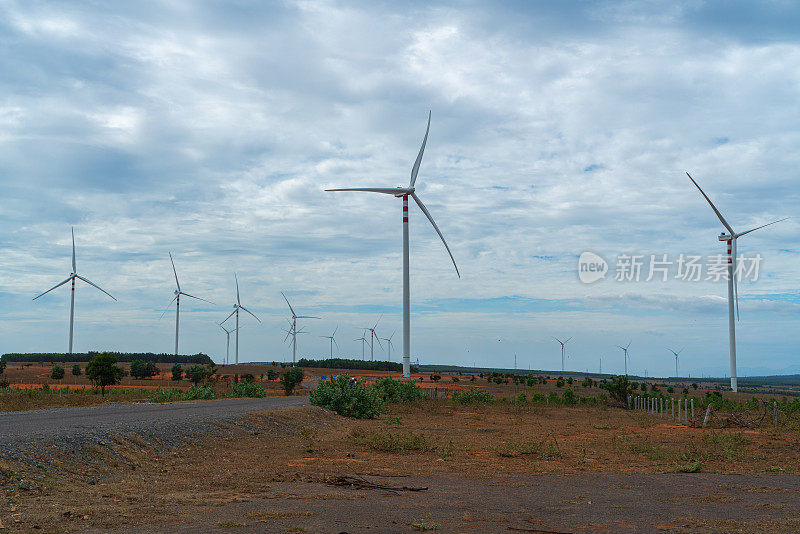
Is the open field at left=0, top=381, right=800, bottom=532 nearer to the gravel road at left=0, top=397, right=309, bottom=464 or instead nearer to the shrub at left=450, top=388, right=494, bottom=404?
the gravel road at left=0, top=397, right=309, bottom=464

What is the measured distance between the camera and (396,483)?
54.0 ft

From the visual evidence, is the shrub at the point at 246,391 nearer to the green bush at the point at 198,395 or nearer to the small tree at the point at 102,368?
the green bush at the point at 198,395

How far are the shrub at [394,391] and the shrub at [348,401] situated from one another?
10618mm

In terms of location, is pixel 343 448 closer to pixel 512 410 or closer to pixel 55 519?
pixel 55 519

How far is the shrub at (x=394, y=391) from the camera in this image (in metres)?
47.9

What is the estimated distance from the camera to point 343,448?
23609 mm

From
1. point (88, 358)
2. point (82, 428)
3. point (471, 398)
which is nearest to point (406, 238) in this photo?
point (471, 398)

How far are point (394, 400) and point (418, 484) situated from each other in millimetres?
31518

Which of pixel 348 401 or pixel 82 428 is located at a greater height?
pixel 82 428

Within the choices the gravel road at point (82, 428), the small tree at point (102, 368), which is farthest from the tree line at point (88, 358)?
the gravel road at point (82, 428)

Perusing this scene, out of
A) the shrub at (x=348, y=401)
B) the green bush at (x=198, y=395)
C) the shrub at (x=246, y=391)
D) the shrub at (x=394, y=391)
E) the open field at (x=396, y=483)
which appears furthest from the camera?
the shrub at (x=246, y=391)

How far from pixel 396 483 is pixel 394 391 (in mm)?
32426

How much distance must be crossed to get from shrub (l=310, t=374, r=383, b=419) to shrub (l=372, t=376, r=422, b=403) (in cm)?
1062

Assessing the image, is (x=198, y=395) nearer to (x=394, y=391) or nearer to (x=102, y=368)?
(x=394, y=391)
